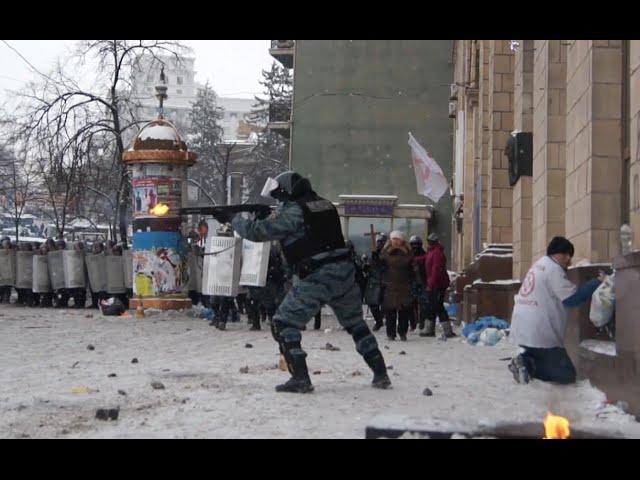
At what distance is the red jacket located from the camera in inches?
655

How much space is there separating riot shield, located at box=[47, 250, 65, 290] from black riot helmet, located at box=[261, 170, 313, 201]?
1637cm

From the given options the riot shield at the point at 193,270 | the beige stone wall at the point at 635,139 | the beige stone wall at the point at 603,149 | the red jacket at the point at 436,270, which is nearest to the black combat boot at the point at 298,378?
the beige stone wall at the point at 635,139

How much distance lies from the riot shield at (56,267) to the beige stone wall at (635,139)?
1769 cm

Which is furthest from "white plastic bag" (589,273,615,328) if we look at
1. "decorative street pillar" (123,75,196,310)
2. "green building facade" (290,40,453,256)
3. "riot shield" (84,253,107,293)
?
"green building facade" (290,40,453,256)

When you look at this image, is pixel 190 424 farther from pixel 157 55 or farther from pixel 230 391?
pixel 157 55

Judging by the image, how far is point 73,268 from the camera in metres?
23.8

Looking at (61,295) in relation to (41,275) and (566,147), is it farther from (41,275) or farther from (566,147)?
(566,147)

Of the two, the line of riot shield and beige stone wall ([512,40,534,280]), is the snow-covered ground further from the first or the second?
the line of riot shield

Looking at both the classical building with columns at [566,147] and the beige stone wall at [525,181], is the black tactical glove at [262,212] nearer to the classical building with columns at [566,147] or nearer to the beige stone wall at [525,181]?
the classical building with columns at [566,147]

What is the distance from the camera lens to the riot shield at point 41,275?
24.3 meters

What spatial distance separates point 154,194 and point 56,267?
415 centimetres

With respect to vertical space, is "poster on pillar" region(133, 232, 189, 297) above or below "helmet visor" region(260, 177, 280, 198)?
below

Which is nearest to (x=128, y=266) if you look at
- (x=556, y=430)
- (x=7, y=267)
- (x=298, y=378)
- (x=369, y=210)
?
(x=7, y=267)
